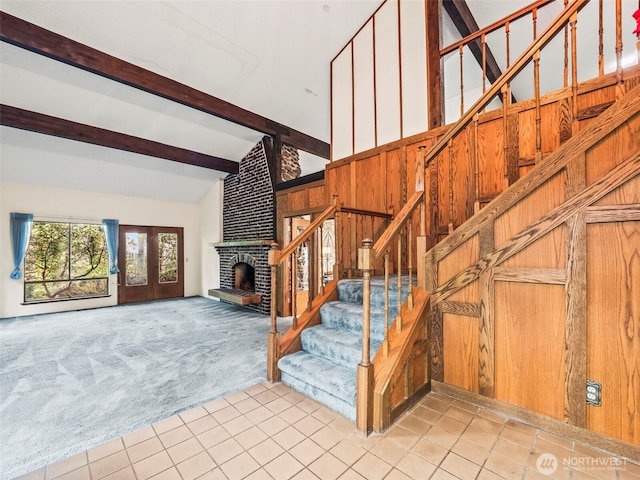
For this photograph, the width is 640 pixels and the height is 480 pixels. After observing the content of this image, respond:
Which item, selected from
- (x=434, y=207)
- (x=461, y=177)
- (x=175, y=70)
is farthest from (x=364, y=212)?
(x=175, y=70)

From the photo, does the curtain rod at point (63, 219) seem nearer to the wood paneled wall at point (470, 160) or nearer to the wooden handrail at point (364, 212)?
the wood paneled wall at point (470, 160)

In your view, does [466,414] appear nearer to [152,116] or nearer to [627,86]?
[627,86]

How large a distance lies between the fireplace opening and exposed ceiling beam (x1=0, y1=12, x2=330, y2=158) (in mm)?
3120

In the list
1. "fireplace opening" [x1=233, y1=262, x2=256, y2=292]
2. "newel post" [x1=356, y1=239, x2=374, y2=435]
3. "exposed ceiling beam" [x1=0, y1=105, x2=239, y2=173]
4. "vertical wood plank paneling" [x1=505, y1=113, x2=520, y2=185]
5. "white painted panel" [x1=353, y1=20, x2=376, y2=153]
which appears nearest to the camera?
"newel post" [x1=356, y1=239, x2=374, y2=435]

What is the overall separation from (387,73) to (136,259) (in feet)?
23.8

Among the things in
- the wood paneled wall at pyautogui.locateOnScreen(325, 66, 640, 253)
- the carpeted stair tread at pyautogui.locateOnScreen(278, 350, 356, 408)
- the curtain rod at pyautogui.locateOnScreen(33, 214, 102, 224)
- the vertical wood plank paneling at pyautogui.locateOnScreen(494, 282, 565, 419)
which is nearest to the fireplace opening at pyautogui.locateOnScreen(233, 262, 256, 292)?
the wood paneled wall at pyautogui.locateOnScreen(325, 66, 640, 253)

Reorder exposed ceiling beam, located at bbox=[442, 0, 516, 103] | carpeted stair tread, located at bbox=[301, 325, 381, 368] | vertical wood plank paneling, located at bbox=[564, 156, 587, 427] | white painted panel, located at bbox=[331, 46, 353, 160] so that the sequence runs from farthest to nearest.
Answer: white painted panel, located at bbox=[331, 46, 353, 160] < exposed ceiling beam, located at bbox=[442, 0, 516, 103] < carpeted stair tread, located at bbox=[301, 325, 381, 368] < vertical wood plank paneling, located at bbox=[564, 156, 587, 427]

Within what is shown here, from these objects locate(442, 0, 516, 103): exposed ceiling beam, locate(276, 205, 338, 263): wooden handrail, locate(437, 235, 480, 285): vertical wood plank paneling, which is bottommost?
locate(437, 235, 480, 285): vertical wood plank paneling

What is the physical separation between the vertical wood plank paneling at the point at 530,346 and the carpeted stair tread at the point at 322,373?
3.64 ft

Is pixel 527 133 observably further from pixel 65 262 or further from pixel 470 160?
pixel 65 262

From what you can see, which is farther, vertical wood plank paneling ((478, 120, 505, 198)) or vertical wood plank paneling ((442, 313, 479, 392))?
vertical wood plank paneling ((478, 120, 505, 198))

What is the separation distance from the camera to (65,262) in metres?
6.50

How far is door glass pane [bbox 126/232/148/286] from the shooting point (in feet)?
24.0

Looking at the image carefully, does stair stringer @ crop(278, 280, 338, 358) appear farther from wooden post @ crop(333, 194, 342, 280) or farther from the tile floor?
the tile floor
